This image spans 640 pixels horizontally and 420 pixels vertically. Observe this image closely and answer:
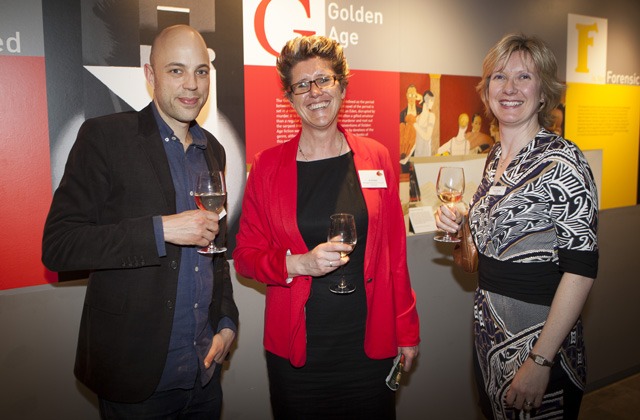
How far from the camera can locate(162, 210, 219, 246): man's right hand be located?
1717 mm

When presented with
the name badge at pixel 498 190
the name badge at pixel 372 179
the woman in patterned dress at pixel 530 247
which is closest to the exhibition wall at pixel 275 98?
the name badge at pixel 372 179

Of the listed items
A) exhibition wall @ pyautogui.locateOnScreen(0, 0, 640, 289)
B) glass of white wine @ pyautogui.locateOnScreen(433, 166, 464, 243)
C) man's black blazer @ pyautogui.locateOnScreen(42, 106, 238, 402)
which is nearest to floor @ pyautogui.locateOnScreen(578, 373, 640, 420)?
exhibition wall @ pyautogui.locateOnScreen(0, 0, 640, 289)

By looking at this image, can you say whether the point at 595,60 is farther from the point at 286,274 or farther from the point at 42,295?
the point at 42,295

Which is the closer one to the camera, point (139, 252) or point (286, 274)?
point (139, 252)


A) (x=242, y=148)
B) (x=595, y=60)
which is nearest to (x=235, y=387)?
(x=242, y=148)

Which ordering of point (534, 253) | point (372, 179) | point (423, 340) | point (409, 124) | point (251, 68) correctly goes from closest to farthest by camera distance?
point (534, 253) < point (372, 179) < point (251, 68) < point (409, 124) < point (423, 340)

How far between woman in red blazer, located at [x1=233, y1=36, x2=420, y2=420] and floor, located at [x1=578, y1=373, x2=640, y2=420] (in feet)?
9.04

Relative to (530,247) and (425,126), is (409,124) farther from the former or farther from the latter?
(530,247)

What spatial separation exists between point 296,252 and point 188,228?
0.53m

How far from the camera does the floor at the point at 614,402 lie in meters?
4.06

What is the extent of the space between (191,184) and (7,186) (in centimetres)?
96

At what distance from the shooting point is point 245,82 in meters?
2.82

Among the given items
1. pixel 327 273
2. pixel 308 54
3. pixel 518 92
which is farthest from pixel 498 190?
pixel 308 54

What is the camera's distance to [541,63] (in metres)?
2.05
